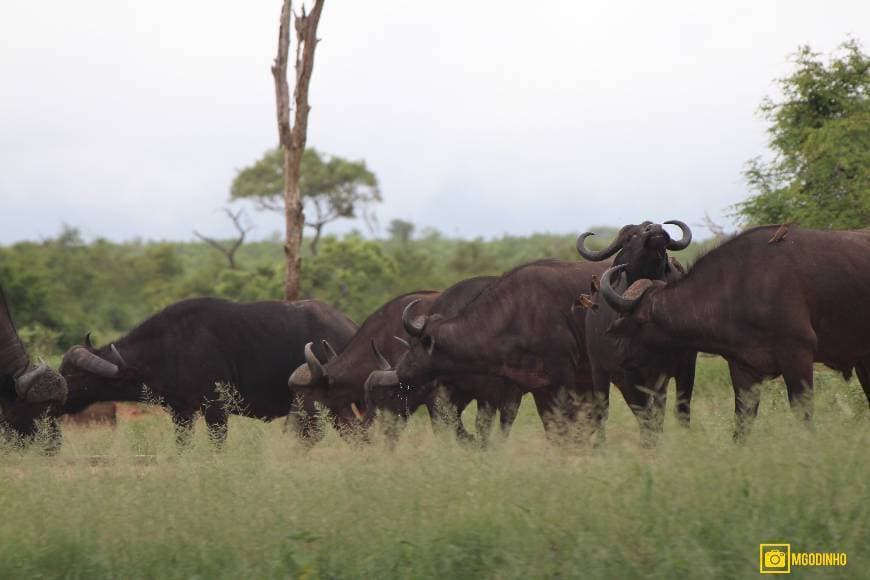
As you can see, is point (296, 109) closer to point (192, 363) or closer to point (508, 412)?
point (192, 363)

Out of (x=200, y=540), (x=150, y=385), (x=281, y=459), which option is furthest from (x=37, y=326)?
(x=200, y=540)

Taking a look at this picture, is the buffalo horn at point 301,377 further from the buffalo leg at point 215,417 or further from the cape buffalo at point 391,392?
the buffalo leg at point 215,417

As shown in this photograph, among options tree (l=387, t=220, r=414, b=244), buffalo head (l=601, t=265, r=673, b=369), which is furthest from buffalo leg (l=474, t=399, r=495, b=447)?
tree (l=387, t=220, r=414, b=244)

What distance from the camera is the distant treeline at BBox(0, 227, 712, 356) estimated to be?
3181 cm

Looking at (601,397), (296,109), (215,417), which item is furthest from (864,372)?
(296,109)

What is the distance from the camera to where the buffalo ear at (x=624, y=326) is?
9883mm

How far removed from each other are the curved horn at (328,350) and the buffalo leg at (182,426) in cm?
156

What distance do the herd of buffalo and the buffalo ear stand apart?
16mm

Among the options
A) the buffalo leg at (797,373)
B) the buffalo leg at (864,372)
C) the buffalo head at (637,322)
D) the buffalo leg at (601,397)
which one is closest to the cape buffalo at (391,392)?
the buffalo leg at (601,397)

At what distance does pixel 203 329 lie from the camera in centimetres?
1300

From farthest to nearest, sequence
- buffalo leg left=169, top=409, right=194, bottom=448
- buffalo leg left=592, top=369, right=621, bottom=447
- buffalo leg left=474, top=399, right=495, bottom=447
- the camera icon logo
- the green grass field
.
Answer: buffalo leg left=474, top=399, right=495, bottom=447 → buffalo leg left=169, top=409, right=194, bottom=448 → buffalo leg left=592, top=369, right=621, bottom=447 → the green grass field → the camera icon logo

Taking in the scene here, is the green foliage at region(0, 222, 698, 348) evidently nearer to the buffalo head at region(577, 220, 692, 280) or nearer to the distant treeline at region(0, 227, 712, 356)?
the distant treeline at region(0, 227, 712, 356)

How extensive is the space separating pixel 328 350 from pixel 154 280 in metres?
36.3

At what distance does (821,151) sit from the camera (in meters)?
17.4
